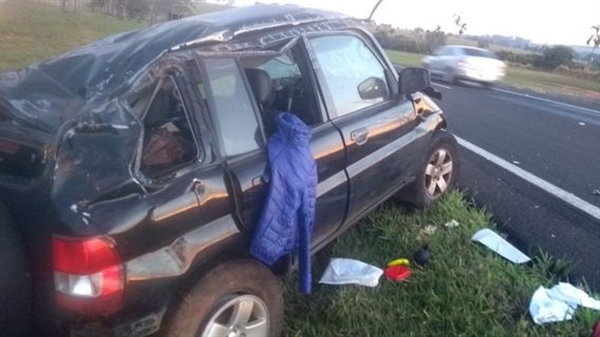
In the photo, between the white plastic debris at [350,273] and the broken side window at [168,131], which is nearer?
the broken side window at [168,131]

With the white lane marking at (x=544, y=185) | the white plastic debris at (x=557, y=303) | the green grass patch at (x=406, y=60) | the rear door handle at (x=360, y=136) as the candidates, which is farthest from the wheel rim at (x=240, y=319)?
the green grass patch at (x=406, y=60)

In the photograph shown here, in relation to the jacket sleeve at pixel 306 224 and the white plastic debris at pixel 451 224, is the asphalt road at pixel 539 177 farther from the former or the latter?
the jacket sleeve at pixel 306 224

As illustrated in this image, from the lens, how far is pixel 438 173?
513 cm

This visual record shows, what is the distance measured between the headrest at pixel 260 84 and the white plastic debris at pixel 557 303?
199cm

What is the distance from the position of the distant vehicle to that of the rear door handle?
64.3 ft

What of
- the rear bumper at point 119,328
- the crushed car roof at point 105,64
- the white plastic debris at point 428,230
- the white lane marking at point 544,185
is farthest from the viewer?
the white lane marking at point 544,185

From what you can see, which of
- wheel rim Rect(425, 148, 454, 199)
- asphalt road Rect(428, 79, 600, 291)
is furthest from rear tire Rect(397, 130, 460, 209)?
asphalt road Rect(428, 79, 600, 291)

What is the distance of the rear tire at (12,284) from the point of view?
226cm

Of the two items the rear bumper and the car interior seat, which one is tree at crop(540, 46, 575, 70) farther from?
the rear bumper

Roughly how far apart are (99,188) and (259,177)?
0.84 metres

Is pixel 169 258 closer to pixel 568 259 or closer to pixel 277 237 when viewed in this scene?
pixel 277 237

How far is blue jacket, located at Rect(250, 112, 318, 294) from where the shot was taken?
2824 mm

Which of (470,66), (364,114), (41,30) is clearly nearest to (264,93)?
(364,114)

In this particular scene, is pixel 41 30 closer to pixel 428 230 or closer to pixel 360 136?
pixel 428 230
